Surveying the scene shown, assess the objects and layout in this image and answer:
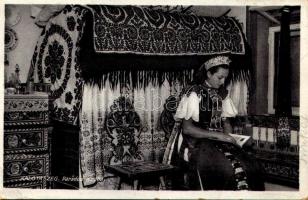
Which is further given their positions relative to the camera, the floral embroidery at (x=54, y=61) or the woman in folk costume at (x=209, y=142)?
the floral embroidery at (x=54, y=61)

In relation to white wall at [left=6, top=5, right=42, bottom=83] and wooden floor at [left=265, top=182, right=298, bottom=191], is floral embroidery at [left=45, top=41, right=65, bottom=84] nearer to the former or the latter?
white wall at [left=6, top=5, right=42, bottom=83]

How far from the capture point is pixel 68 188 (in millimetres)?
1992

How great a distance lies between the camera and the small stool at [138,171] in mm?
1894

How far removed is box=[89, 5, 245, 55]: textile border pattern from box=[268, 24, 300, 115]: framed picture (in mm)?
122

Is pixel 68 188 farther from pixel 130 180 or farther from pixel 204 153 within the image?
pixel 204 153

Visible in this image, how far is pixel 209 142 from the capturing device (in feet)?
6.66

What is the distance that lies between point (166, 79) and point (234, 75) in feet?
0.91

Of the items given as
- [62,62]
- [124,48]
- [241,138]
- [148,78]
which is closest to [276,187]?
[241,138]

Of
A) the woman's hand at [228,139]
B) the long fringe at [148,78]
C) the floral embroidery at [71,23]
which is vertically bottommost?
the woman's hand at [228,139]

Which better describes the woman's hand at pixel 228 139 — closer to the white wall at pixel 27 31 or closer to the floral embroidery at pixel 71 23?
the white wall at pixel 27 31

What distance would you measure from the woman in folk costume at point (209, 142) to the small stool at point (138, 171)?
79 millimetres

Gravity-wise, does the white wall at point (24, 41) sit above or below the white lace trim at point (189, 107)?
above

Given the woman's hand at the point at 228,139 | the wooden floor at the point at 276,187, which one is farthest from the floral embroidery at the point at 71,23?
the wooden floor at the point at 276,187

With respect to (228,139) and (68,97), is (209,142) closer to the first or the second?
(228,139)
